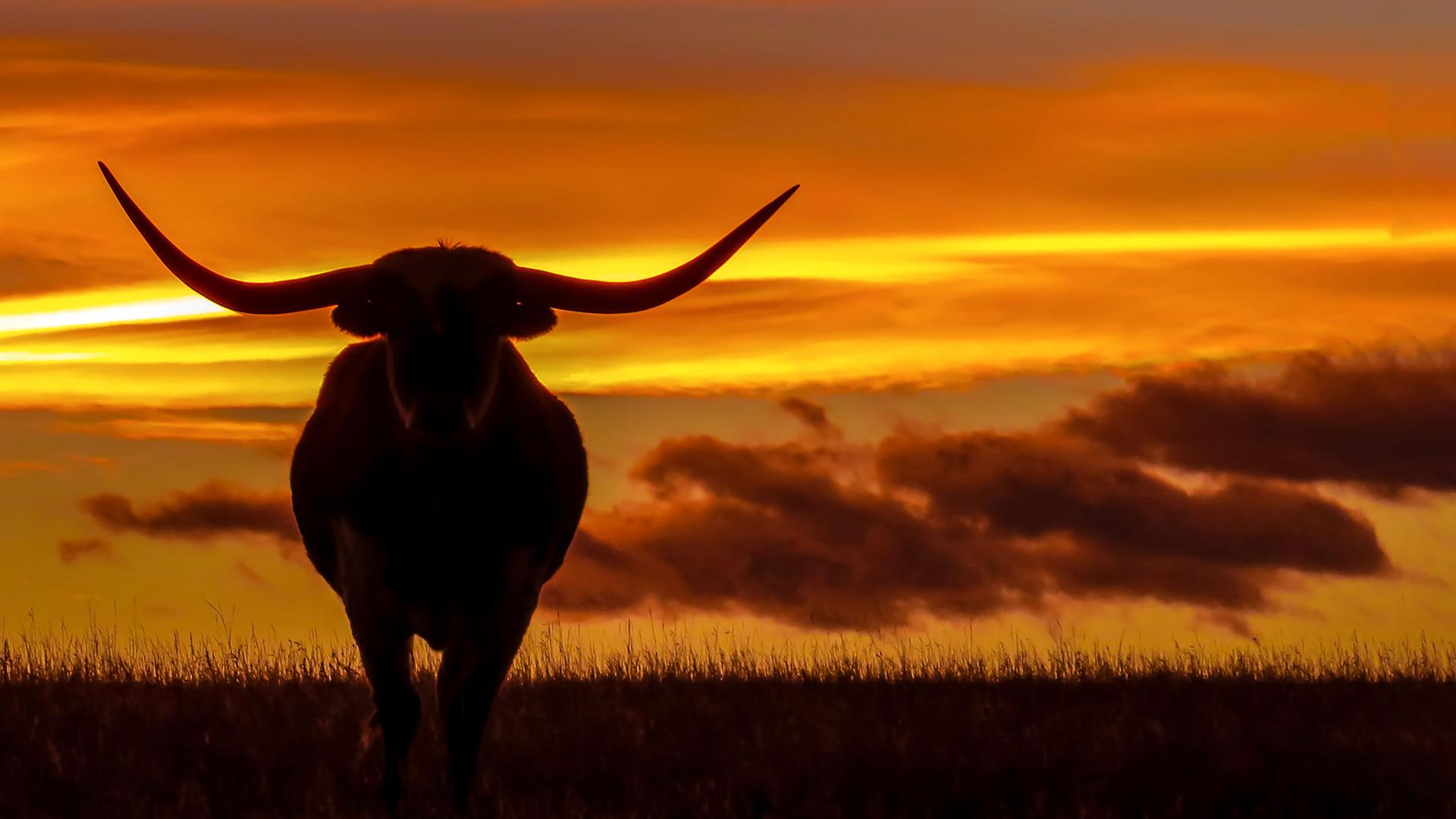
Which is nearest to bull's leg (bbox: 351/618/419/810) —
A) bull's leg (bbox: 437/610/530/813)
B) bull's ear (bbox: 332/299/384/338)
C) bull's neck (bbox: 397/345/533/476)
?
bull's leg (bbox: 437/610/530/813)

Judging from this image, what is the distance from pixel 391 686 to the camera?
8.34 metres

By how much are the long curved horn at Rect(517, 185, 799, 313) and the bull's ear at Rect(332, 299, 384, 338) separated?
0.78m

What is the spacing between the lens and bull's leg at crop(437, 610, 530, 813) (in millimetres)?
8289

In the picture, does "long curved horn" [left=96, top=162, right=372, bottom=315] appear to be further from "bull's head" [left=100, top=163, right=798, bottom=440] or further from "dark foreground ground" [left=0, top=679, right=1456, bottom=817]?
"dark foreground ground" [left=0, top=679, right=1456, bottom=817]

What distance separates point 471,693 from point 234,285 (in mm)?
2137

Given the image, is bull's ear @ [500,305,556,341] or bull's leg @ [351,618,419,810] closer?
bull's ear @ [500,305,556,341]

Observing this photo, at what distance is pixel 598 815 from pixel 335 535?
205cm

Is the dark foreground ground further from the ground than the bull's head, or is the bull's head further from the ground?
the bull's head

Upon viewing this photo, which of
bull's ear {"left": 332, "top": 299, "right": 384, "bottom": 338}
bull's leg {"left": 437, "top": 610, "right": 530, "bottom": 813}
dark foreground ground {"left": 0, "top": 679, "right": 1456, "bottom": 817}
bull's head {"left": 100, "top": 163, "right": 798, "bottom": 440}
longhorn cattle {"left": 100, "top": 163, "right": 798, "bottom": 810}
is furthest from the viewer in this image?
bull's leg {"left": 437, "top": 610, "right": 530, "bottom": 813}

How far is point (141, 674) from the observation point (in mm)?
12320

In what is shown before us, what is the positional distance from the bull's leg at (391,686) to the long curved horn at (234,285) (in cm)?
145

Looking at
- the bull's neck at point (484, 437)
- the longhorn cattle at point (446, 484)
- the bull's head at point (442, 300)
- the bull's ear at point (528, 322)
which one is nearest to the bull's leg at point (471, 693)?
the longhorn cattle at point (446, 484)

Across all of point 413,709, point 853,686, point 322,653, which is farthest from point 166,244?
point 853,686

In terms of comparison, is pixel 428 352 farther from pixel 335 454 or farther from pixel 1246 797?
pixel 1246 797
